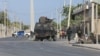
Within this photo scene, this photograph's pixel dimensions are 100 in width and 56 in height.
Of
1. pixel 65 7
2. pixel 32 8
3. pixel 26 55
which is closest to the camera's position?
pixel 26 55

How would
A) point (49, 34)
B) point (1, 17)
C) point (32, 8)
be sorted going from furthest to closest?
point (1, 17) → point (32, 8) → point (49, 34)

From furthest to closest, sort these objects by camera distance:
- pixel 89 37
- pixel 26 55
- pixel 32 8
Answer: pixel 32 8 < pixel 89 37 < pixel 26 55

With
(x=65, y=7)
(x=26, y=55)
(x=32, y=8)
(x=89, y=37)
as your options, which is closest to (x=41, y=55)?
(x=26, y=55)

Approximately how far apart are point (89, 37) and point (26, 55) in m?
20.9

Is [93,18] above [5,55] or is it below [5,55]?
above

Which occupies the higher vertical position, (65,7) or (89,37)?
(65,7)

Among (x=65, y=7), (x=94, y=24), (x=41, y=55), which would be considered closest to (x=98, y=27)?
(x=94, y=24)

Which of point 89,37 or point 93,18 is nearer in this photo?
point 89,37

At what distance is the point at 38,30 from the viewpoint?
54219 mm

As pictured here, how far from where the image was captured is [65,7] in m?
113

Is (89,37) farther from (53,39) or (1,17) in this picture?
(1,17)

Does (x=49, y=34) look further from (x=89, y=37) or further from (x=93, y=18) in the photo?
(x=89, y=37)

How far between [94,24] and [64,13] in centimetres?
6975

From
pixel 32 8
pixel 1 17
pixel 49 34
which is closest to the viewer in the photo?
pixel 49 34
